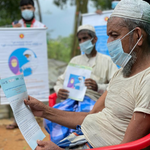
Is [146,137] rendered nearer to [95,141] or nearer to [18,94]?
[95,141]

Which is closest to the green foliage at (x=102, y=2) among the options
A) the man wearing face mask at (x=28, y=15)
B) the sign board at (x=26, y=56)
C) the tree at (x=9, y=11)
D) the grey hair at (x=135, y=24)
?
the tree at (x=9, y=11)

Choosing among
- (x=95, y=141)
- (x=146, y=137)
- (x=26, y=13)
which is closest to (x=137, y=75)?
(x=146, y=137)

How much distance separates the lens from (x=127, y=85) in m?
1.36

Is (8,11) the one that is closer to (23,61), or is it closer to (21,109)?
(23,61)

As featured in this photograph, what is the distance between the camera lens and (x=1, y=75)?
3.38 metres

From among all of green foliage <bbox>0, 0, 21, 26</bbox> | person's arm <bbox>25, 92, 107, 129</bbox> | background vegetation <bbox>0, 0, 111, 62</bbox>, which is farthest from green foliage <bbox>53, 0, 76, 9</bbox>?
person's arm <bbox>25, 92, 107, 129</bbox>

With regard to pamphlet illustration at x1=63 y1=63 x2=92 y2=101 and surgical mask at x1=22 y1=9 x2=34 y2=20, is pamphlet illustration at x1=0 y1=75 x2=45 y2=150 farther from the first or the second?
surgical mask at x1=22 y1=9 x2=34 y2=20

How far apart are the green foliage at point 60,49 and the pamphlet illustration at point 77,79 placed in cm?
899

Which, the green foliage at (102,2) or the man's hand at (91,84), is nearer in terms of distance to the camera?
the man's hand at (91,84)

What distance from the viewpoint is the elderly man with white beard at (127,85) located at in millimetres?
1203

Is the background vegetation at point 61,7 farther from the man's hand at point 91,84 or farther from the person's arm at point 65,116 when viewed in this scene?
the person's arm at point 65,116

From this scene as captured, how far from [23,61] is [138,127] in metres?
2.63

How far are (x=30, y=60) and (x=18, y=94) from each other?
2.17 metres

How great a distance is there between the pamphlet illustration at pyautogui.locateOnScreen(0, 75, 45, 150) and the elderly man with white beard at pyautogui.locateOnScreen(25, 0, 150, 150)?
68mm
